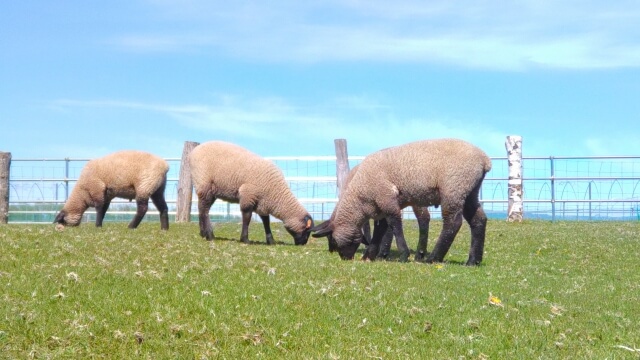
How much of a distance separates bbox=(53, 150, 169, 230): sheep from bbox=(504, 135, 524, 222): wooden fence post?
13.5 meters

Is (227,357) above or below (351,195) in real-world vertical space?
below

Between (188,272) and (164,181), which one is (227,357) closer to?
(188,272)

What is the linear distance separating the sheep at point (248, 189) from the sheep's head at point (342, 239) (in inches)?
145

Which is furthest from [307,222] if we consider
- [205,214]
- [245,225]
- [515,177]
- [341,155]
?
[515,177]

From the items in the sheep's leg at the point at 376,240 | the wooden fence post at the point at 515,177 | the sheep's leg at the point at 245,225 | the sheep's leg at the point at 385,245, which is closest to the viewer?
the sheep's leg at the point at 376,240

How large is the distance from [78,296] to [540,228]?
63.1ft

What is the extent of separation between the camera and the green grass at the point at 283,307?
8398mm

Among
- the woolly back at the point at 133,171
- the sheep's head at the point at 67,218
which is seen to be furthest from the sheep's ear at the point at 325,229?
the sheep's head at the point at 67,218

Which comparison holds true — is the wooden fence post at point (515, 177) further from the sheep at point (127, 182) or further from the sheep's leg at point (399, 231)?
the sheep's leg at point (399, 231)

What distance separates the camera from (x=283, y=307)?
31.9 ft

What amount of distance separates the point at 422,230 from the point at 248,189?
540cm

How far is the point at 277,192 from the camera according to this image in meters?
20.8

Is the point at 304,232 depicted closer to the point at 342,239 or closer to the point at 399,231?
the point at 342,239

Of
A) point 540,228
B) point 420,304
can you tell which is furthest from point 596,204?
point 420,304
